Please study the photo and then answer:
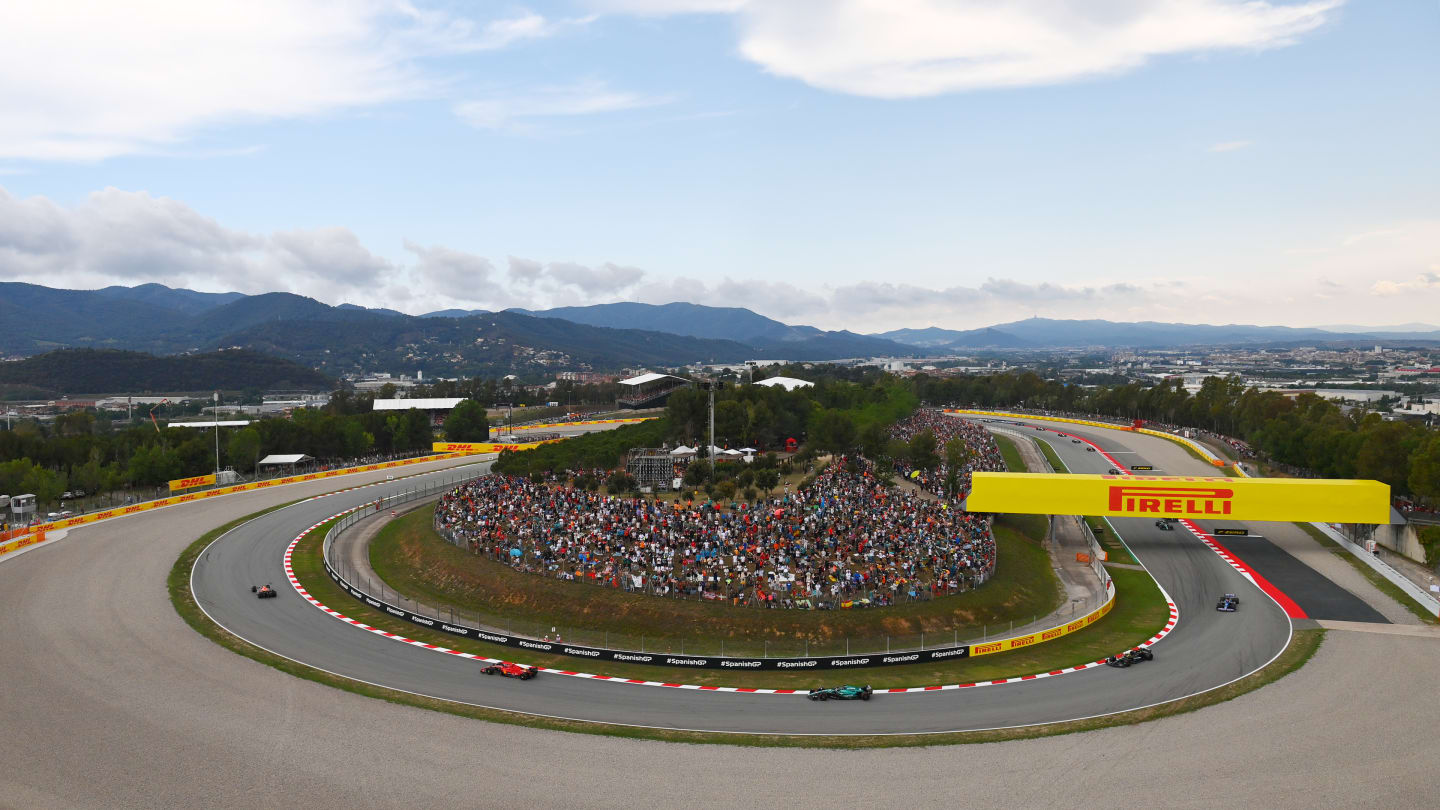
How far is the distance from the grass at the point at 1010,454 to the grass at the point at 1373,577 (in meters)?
26.7

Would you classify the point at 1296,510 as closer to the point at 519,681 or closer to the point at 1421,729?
the point at 1421,729

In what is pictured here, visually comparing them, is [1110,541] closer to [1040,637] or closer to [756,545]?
[1040,637]

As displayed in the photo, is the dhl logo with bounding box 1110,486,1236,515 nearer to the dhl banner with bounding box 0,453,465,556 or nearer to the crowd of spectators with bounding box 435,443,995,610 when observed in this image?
the crowd of spectators with bounding box 435,443,995,610

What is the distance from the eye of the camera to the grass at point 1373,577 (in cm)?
3379

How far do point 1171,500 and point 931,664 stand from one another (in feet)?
77.8

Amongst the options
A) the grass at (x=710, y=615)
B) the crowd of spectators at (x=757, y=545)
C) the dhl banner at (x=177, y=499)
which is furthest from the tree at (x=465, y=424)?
the grass at (x=710, y=615)

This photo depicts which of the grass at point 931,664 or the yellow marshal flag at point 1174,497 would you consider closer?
the grass at point 931,664

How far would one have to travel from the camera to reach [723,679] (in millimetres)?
27078

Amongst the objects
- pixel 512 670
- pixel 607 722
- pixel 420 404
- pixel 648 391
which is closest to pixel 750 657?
pixel 607 722

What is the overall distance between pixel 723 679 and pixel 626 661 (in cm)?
382

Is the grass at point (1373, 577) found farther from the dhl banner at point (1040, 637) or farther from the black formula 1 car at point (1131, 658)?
the black formula 1 car at point (1131, 658)

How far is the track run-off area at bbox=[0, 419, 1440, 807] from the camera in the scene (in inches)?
757

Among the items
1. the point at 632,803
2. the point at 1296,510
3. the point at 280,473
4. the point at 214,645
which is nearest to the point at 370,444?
the point at 280,473

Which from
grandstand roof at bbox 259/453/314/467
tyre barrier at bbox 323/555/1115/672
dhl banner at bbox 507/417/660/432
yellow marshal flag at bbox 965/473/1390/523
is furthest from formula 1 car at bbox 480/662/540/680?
dhl banner at bbox 507/417/660/432
